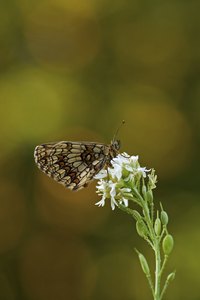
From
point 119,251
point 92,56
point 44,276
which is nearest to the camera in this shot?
point 119,251

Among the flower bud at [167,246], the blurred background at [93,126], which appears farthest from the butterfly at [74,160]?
the blurred background at [93,126]

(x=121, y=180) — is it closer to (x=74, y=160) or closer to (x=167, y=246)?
(x=167, y=246)

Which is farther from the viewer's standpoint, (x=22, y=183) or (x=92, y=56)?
(x=92, y=56)

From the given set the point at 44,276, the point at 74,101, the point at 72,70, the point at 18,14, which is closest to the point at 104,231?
the point at 44,276

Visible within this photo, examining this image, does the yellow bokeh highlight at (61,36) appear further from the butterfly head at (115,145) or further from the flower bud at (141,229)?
the flower bud at (141,229)

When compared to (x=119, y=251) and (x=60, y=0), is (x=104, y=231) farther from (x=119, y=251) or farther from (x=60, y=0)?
(x=60, y=0)

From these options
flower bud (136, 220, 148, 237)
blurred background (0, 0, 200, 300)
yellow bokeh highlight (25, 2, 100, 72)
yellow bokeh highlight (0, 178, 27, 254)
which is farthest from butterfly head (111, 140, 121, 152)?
yellow bokeh highlight (25, 2, 100, 72)

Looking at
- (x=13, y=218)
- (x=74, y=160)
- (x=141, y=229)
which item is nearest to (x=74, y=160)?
(x=74, y=160)

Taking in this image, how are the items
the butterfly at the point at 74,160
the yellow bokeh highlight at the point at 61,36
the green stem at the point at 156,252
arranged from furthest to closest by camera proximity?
the yellow bokeh highlight at the point at 61,36, the butterfly at the point at 74,160, the green stem at the point at 156,252
